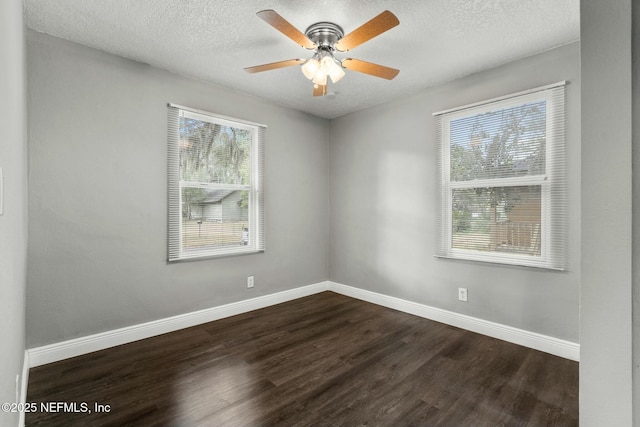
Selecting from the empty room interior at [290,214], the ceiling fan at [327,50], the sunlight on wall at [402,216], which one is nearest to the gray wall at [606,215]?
the empty room interior at [290,214]

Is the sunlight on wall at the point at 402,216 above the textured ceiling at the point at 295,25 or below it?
below

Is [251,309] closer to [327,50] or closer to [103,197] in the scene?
[103,197]

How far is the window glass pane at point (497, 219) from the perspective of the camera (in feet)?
8.56

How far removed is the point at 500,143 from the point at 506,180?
0.35 metres

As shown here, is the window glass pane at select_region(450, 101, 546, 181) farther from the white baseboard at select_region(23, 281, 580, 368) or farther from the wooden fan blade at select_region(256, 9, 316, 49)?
the wooden fan blade at select_region(256, 9, 316, 49)

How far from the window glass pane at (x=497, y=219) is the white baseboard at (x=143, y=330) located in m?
2.16

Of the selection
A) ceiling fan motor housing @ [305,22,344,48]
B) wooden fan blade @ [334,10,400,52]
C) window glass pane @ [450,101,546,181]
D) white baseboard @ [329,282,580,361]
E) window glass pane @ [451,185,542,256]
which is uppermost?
ceiling fan motor housing @ [305,22,344,48]

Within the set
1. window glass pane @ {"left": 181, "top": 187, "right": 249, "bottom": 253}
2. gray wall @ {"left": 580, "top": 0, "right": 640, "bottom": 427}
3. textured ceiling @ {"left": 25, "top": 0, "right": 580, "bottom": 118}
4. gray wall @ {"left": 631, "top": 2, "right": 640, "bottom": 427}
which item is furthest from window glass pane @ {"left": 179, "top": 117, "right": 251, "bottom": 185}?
gray wall @ {"left": 631, "top": 2, "right": 640, "bottom": 427}

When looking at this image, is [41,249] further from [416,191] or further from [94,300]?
[416,191]

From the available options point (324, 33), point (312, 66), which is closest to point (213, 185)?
point (312, 66)

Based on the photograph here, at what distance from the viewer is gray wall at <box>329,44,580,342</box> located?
244 cm

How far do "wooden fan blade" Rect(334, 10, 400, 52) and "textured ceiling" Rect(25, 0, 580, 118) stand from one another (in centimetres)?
22

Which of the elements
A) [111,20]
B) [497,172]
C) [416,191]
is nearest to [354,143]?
[416,191]

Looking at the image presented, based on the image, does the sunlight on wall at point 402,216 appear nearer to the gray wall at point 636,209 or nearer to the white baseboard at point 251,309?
the white baseboard at point 251,309
